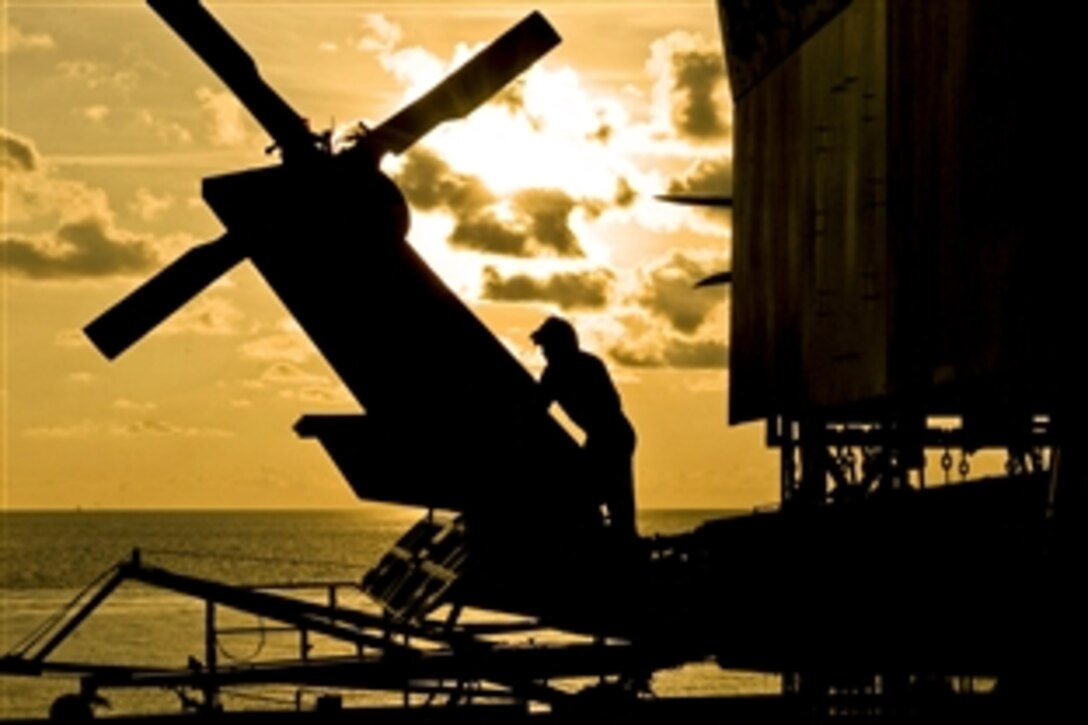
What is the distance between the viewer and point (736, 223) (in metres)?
24.8

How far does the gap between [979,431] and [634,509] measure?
439 cm

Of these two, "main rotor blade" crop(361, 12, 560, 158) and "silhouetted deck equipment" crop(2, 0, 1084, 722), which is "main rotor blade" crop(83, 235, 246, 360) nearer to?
"silhouetted deck equipment" crop(2, 0, 1084, 722)

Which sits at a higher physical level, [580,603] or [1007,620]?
[580,603]

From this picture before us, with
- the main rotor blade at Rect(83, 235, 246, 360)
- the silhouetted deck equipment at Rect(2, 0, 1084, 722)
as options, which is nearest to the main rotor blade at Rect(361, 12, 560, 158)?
the silhouetted deck equipment at Rect(2, 0, 1084, 722)

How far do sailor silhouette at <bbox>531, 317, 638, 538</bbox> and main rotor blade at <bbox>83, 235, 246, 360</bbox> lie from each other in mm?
4463

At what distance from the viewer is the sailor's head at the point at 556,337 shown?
57.9ft

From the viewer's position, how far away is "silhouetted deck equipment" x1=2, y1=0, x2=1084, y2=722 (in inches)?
534

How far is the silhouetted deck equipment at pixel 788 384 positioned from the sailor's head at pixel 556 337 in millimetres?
1074

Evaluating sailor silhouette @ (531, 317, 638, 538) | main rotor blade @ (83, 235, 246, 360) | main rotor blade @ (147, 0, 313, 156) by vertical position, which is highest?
main rotor blade @ (147, 0, 313, 156)

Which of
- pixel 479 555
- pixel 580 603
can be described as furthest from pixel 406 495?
pixel 580 603

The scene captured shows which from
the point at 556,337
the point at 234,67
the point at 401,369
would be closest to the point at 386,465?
the point at 401,369

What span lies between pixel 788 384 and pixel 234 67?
6.64 metres

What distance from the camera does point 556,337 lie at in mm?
17641

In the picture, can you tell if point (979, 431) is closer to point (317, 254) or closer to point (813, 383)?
point (813, 383)
